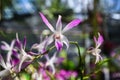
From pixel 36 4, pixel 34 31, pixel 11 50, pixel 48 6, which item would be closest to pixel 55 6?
pixel 48 6

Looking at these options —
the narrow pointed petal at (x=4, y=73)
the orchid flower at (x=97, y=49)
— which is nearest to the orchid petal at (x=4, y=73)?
the narrow pointed petal at (x=4, y=73)

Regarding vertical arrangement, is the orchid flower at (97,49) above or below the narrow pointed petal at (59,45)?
below

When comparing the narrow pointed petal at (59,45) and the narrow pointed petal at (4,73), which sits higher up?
the narrow pointed petal at (59,45)

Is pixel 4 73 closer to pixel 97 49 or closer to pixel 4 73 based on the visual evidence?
pixel 4 73

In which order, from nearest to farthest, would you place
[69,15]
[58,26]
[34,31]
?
1. [58,26]
2. [69,15]
3. [34,31]

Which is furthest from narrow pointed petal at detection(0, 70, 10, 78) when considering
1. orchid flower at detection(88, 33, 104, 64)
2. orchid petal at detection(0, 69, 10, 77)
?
orchid flower at detection(88, 33, 104, 64)

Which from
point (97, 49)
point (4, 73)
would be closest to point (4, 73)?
point (4, 73)

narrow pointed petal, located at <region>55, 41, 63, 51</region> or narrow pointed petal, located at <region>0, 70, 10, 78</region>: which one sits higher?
narrow pointed petal, located at <region>55, 41, 63, 51</region>

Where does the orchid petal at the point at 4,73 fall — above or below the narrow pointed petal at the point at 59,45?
below

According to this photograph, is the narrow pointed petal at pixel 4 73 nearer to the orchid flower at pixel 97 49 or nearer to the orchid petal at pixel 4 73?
the orchid petal at pixel 4 73

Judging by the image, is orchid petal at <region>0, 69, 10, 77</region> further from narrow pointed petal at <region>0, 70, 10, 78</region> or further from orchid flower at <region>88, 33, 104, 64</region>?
orchid flower at <region>88, 33, 104, 64</region>

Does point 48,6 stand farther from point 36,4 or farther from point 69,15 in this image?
point 69,15
